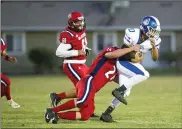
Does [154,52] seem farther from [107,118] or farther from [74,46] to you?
[74,46]

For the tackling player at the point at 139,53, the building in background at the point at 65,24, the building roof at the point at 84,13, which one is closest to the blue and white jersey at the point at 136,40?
the tackling player at the point at 139,53

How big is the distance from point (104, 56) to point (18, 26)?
76.1ft

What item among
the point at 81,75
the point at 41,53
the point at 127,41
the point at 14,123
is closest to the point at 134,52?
the point at 127,41

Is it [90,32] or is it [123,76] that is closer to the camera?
[123,76]

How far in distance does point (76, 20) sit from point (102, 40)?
23513 mm

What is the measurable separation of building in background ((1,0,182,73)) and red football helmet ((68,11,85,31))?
20.7 metres

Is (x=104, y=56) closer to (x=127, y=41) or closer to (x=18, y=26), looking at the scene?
(x=127, y=41)

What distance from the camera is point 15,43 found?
31.1 m

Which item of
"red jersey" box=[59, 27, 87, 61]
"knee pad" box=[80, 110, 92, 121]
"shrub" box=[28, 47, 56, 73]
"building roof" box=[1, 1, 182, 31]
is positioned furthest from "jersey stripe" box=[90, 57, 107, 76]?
"shrub" box=[28, 47, 56, 73]

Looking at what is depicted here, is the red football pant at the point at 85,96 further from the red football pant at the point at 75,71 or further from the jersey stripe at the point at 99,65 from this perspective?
the red football pant at the point at 75,71

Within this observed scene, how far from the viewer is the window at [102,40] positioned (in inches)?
1225

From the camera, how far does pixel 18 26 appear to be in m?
30.5

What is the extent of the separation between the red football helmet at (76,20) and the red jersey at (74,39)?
0.10 metres

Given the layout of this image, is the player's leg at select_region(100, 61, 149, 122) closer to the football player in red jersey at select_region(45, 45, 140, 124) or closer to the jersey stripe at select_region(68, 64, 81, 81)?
the football player in red jersey at select_region(45, 45, 140, 124)
